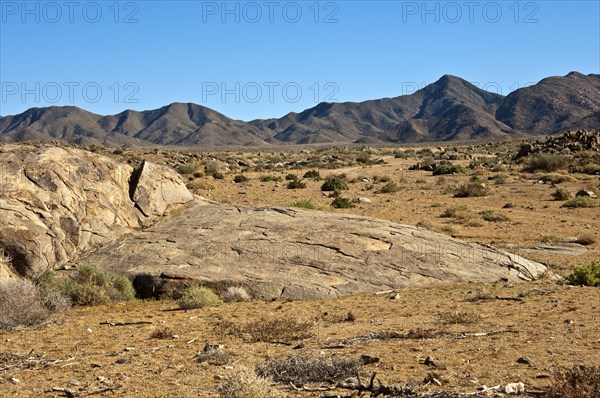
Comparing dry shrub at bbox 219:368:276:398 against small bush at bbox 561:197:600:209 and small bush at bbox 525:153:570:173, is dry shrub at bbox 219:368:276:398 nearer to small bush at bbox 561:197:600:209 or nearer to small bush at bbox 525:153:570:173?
small bush at bbox 561:197:600:209

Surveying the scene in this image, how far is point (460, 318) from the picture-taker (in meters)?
8.70

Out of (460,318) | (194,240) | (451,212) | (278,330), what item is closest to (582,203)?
(451,212)

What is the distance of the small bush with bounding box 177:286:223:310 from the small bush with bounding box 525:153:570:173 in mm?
32260

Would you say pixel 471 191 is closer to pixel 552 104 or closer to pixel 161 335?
pixel 161 335

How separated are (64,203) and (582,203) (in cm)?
2072

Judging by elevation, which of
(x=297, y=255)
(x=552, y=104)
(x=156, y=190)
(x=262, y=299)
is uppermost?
(x=552, y=104)

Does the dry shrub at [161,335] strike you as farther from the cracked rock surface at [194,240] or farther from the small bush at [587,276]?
the small bush at [587,276]

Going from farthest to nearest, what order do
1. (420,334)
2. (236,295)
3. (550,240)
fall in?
(550,240), (236,295), (420,334)

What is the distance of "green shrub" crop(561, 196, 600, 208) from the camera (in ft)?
77.8

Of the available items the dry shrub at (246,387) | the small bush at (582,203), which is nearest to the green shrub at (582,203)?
the small bush at (582,203)

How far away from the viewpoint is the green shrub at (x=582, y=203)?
77.8 ft

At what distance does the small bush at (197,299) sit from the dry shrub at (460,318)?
407cm

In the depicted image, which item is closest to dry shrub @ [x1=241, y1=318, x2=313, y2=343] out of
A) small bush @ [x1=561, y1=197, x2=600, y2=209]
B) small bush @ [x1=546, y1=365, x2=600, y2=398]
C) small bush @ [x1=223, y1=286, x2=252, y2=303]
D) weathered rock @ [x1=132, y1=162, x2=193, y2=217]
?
small bush @ [x1=223, y1=286, x2=252, y2=303]

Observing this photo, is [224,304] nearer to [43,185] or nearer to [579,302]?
[43,185]
